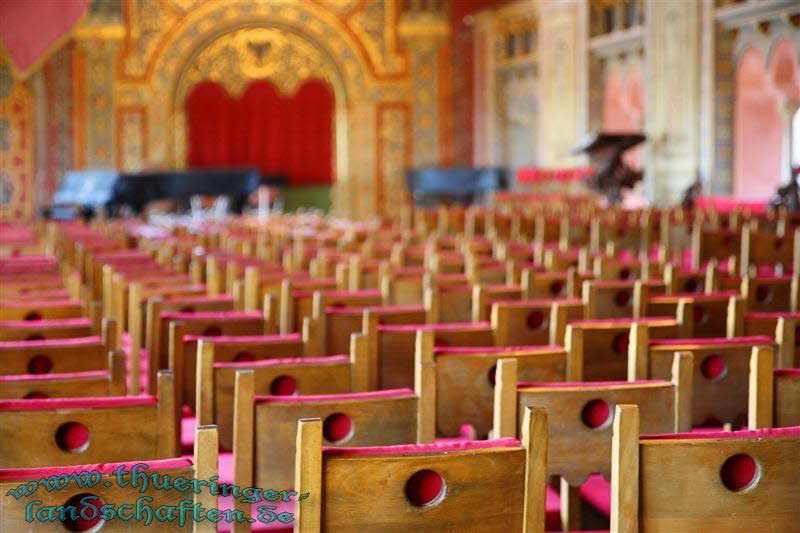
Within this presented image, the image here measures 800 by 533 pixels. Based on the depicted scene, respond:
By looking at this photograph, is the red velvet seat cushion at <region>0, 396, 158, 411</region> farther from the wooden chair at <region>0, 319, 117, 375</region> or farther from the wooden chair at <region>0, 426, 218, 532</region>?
the wooden chair at <region>0, 319, 117, 375</region>

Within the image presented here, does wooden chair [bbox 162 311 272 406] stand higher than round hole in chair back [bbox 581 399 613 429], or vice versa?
wooden chair [bbox 162 311 272 406]

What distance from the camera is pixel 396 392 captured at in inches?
110

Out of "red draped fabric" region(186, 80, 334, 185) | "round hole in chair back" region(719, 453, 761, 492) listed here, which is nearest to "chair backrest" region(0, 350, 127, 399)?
"round hole in chair back" region(719, 453, 761, 492)

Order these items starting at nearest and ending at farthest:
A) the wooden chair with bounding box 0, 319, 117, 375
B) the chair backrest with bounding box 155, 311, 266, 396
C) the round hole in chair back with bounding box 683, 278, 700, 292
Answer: the wooden chair with bounding box 0, 319, 117, 375, the chair backrest with bounding box 155, 311, 266, 396, the round hole in chair back with bounding box 683, 278, 700, 292

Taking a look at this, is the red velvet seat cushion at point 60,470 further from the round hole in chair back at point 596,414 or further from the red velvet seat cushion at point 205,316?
the red velvet seat cushion at point 205,316

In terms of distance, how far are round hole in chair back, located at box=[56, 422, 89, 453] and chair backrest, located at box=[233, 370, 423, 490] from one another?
1.09 feet

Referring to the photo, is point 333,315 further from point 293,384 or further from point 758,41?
point 758,41

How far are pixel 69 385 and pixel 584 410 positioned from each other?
1.33 metres

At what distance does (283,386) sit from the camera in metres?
3.19

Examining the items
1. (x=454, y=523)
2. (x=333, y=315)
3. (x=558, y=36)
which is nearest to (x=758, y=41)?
(x=558, y=36)

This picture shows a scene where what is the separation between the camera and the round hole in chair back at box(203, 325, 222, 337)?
4188 mm

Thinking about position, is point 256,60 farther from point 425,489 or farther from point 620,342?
point 425,489

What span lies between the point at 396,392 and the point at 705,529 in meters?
0.86

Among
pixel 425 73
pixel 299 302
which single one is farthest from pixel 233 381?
pixel 425 73
